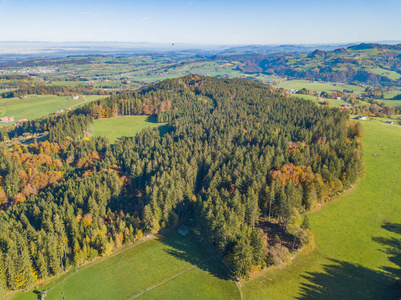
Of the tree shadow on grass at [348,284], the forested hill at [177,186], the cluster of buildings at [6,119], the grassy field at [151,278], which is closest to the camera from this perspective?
the tree shadow on grass at [348,284]

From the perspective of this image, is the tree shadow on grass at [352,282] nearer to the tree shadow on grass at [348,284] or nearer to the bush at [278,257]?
the tree shadow on grass at [348,284]

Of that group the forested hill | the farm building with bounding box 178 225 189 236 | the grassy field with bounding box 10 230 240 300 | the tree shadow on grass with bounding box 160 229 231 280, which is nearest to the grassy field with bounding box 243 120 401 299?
the forested hill

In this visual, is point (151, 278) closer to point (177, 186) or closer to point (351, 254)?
point (177, 186)

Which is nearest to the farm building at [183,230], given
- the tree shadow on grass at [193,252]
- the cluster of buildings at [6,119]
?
the tree shadow on grass at [193,252]

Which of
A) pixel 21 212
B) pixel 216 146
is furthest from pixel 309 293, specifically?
pixel 21 212

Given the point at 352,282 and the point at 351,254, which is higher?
the point at 351,254

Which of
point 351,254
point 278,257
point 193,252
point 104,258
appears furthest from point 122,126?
point 351,254
